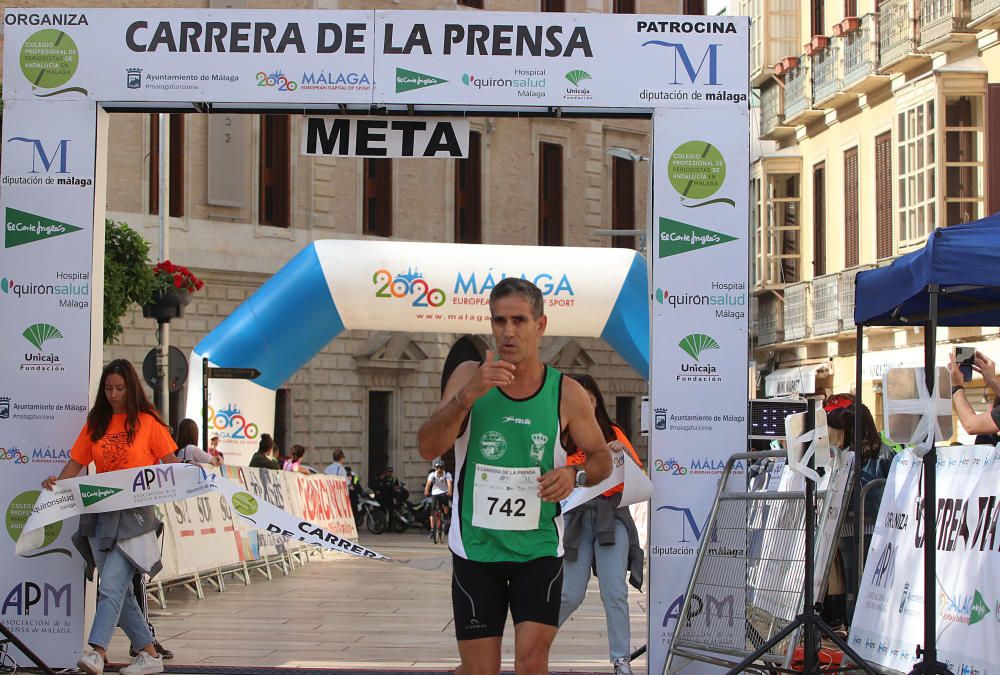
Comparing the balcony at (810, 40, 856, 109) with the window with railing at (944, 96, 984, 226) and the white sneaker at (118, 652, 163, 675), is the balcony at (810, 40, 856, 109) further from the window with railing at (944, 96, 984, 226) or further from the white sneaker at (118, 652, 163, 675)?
the white sneaker at (118, 652, 163, 675)

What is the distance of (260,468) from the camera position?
1845 centimetres

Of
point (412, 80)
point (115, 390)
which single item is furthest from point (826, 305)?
point (115, 390)

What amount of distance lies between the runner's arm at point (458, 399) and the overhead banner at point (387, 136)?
159 inches

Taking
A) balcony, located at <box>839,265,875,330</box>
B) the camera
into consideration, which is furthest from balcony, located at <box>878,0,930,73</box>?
the camera

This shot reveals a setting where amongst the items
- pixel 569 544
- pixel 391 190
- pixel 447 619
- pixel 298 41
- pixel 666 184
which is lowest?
pixel 447 619

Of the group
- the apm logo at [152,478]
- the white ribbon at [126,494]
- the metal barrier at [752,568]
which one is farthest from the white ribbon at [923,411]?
the apm logo at [152,478]

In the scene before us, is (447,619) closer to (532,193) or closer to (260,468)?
(260,468)

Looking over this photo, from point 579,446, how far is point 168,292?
49.4ft

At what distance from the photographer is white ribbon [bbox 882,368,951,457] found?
23.9 ft

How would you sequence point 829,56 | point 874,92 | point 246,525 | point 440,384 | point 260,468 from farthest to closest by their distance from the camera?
point 440,384, point 829,56, point 874,92, point 260,468, point 246,525

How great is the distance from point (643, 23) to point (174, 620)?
6.40 metres

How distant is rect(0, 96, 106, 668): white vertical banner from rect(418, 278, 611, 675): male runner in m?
4.40

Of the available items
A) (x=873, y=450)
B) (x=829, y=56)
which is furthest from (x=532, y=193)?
(x=873, y=450)

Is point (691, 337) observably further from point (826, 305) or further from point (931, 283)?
point (826, 305)
